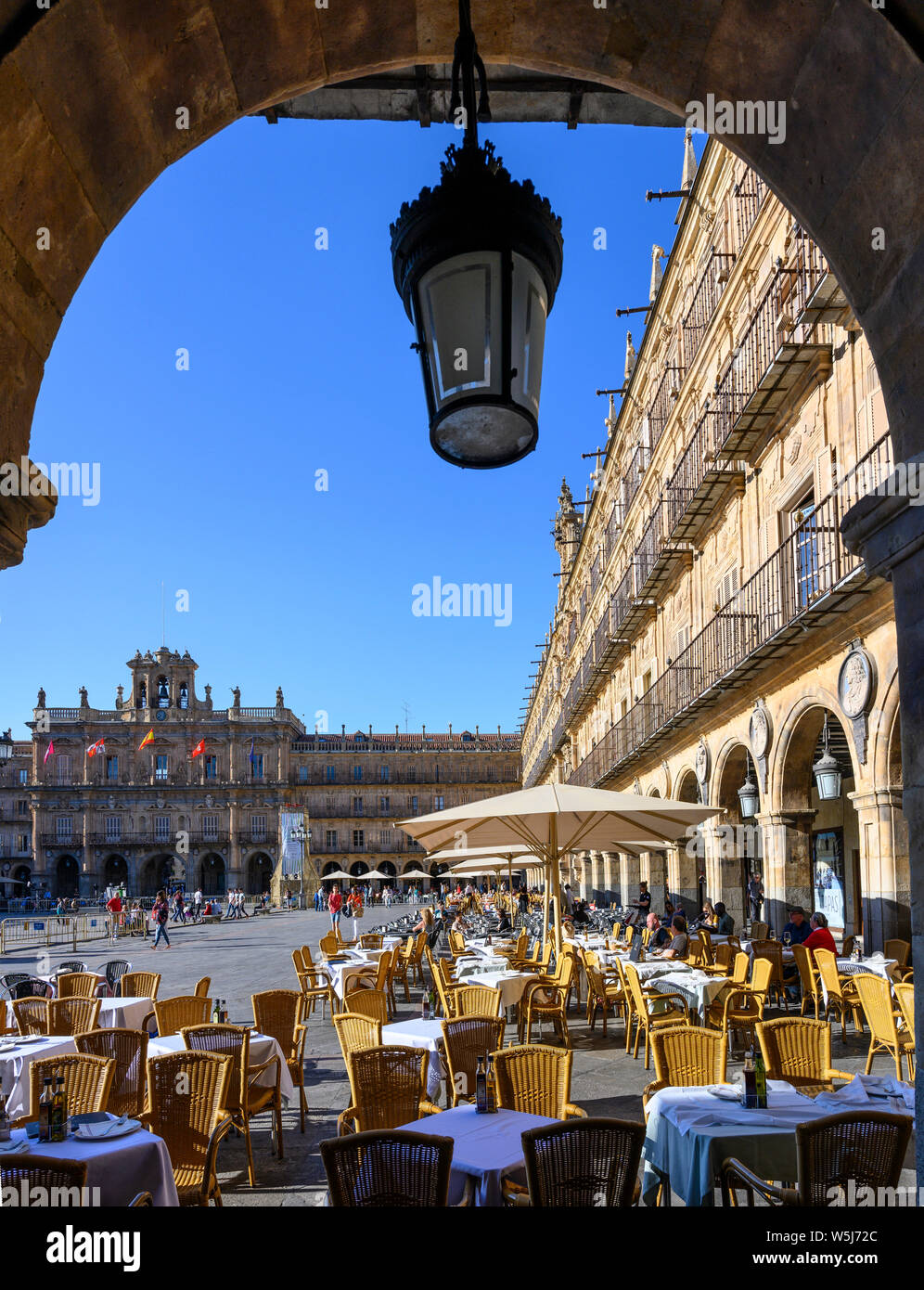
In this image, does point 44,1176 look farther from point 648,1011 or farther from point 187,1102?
point 648,1011

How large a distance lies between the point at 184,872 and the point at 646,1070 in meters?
70.5

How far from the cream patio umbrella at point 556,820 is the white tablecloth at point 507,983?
1123 millimetres

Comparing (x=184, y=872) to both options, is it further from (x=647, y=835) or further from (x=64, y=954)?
(x=647, y=835)

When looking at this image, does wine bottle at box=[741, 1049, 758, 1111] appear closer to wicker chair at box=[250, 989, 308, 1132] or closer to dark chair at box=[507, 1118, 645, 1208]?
dark chair at box=[507, 1118, 645, 1208]

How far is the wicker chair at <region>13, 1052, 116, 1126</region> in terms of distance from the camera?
530 centimetres

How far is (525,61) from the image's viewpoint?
10.2 ft

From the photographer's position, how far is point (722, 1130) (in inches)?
168

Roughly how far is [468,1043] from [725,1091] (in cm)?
211

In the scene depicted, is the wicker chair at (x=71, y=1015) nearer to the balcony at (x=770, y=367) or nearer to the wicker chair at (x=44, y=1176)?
the wicker chair at (x=44, y=1176)

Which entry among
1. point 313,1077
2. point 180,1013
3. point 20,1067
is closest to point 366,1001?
point 180,1013

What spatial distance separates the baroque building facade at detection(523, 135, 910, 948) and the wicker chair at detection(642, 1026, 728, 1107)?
342cm

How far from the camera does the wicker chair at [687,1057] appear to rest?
549 centimetres

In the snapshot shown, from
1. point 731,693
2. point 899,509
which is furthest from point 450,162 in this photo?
Result: point 731,693

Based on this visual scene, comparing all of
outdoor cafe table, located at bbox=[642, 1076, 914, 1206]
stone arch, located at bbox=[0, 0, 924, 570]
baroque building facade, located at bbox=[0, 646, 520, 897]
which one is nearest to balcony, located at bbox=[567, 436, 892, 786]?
outdoor cafe table, located at bbox=[642, 1076, 914, 1206]
